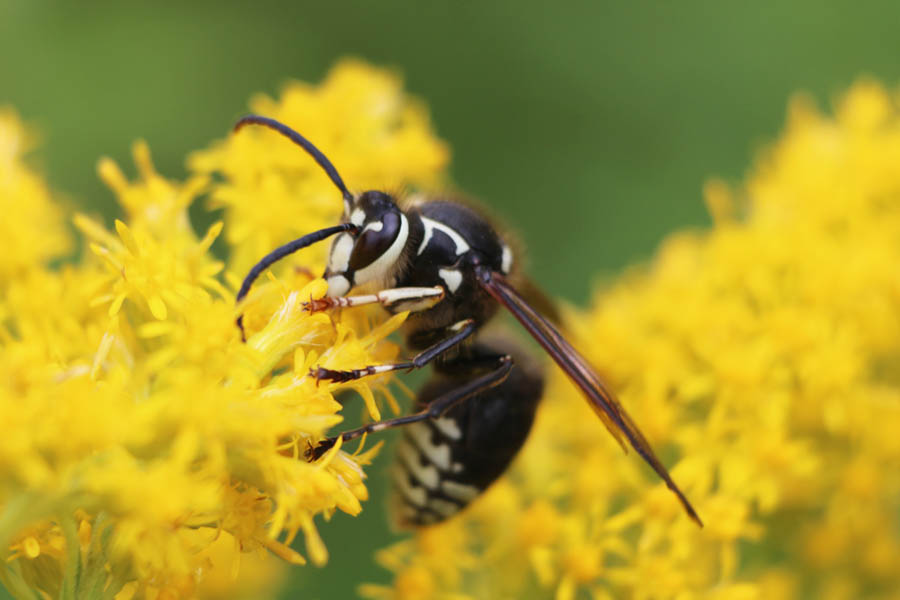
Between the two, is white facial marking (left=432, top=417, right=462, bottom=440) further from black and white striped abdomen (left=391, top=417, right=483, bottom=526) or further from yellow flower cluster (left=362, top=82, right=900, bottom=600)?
yellow flower cluster (left=362, top=82, right=900, bottom=600)

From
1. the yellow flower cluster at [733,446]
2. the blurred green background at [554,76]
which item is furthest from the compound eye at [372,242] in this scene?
the blurred green background at [554,76]

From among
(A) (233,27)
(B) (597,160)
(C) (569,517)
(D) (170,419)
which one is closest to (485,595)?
(C) (569,517)

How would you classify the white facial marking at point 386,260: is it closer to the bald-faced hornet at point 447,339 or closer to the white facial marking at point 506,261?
the bald-faced hornet at point 447,339

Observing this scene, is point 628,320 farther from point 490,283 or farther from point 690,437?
point 490,283

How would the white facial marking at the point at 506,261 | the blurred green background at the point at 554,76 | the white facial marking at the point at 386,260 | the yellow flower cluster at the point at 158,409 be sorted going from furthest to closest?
the blurred green background at the point at 554,76 < the white facial marking at the point at 506,261 < the white facial marking at the point at 386,260 < the yellow flower cluster at the point at 158,409

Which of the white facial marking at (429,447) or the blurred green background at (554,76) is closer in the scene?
the white facial marking at (429,447)

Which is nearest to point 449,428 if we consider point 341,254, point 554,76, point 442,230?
point 442,230
